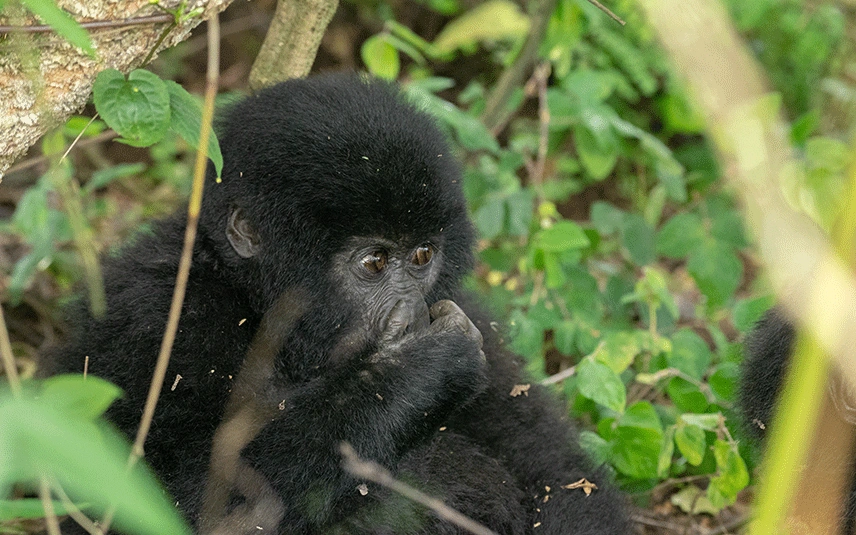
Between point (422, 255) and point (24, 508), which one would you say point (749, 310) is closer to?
point (422, 255)

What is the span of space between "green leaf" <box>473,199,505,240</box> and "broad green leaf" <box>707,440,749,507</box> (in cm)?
160

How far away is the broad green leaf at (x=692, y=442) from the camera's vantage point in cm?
327

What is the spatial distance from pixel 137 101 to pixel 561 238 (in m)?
2.16

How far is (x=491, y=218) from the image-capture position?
14.9 feet

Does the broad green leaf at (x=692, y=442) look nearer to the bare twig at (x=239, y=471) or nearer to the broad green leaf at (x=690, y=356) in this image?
the broad green leaf at (x=690, y=356)

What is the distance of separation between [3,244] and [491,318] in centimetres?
341

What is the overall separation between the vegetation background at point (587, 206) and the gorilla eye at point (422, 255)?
2.25 ft

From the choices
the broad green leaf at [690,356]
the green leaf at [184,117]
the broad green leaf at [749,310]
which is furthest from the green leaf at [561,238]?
the green leaf at [184,117]

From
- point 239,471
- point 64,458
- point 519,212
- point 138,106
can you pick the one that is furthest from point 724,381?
point 64,458

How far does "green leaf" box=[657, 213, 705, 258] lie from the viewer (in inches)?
183

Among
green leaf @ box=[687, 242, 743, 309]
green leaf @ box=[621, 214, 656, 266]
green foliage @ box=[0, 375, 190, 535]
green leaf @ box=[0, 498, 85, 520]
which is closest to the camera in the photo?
green foliage @ box=[0, 375, 190, 535]

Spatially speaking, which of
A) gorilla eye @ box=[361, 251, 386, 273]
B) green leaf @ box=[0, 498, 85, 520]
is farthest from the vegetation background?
gorilla eye @ box=[361, 251, 386, 273]

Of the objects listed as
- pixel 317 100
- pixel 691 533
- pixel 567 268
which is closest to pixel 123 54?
pixel 317 100

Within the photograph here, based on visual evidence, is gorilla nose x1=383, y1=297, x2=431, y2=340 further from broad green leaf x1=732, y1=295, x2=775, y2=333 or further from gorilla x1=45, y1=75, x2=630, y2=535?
broad green leaf x1=732, y1=295, x2=775, y2=333
